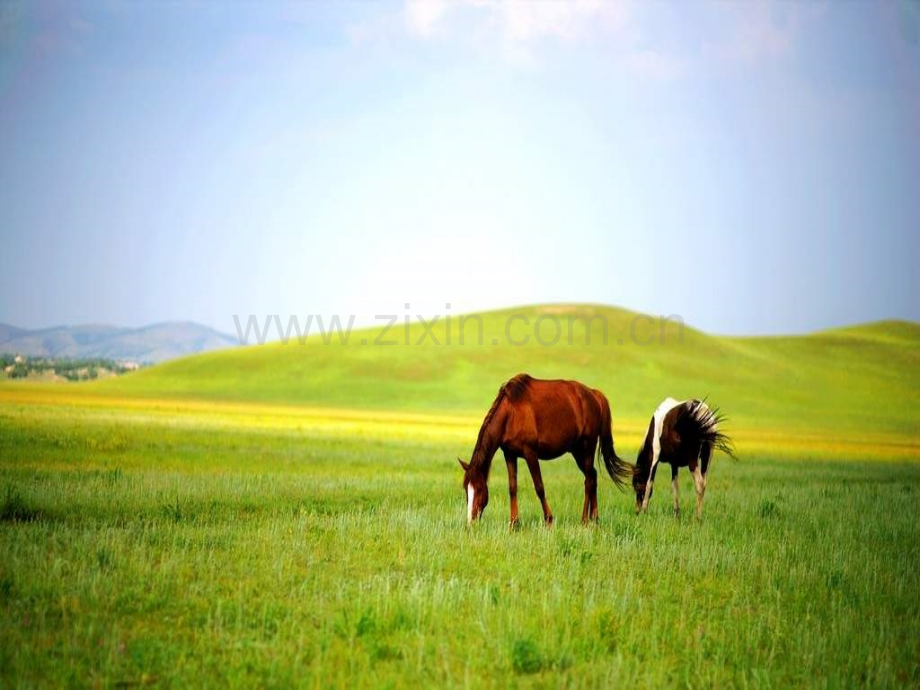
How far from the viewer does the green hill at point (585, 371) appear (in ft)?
241

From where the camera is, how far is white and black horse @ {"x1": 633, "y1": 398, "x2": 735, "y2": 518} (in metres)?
15.1

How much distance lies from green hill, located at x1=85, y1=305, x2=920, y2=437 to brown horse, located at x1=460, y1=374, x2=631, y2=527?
167 feet

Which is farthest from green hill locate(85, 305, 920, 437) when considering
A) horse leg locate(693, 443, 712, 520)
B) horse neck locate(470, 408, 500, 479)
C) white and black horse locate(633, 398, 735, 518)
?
horse neck locate(470, 408, 500, 479)

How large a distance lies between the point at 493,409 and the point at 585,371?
2829 inches

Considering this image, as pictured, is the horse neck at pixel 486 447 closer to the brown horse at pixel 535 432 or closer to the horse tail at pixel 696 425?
the brown horse at pixel 535 432

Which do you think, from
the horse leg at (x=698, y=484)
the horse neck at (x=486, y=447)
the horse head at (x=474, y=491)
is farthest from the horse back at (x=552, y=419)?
the horse leg at (x=698, y=484)

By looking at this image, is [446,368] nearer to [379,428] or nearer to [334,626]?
[379,428]

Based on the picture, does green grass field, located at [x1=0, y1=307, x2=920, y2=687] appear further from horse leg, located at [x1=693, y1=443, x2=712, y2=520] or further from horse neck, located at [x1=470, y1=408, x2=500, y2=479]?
horse neck, located at [x1=470, y1=408, x2=500, y2=479]

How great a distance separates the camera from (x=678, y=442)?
1526cm

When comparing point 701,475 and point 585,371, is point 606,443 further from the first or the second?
point 585,371

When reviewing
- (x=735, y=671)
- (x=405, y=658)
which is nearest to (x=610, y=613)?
(x=735, y=671)

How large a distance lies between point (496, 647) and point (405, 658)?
0.91m

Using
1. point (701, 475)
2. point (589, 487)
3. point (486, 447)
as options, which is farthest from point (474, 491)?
point (701, 475)

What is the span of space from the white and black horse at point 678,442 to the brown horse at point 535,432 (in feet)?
5.53
